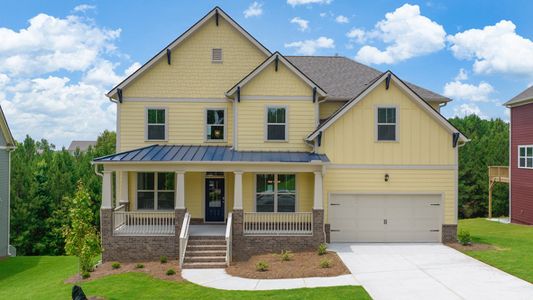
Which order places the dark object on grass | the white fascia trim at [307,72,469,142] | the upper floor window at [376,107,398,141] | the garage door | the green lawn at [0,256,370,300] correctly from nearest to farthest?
1. the dark object on grass
2. the green lawn at [0,256,370,300]
3. the white fascia trim at [307,72,469,142]
4. the upper floor window at [376,107,398,141]
5. the garage door

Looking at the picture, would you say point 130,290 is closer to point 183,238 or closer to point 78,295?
point 78,295

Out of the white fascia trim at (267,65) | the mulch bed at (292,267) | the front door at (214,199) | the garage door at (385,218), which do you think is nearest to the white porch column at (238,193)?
the mulch bed at (292,267)

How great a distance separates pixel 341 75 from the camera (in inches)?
878

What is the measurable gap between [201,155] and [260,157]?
258 centimetres

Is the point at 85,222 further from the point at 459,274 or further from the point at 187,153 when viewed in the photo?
the point at 459,274

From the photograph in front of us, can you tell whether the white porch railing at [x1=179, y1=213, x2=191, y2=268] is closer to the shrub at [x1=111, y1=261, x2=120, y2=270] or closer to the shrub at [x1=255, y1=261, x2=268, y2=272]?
the shrub at [x1=111, y1=261, x2=120, y2=270]

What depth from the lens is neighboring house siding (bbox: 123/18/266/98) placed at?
19891mm

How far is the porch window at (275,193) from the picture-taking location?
1898cm

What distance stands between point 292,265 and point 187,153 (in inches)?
271

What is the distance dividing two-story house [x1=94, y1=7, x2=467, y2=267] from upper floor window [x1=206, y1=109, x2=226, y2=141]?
49 millimetres

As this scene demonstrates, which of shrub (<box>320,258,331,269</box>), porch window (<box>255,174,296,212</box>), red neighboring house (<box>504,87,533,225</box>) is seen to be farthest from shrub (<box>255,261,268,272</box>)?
red neighboring house (<box>504,87,533,225</box>)

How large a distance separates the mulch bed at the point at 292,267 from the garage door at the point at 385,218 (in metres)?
2.48

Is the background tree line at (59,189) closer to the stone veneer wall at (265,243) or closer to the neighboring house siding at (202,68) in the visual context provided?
the neighboring house siding at (202,68)

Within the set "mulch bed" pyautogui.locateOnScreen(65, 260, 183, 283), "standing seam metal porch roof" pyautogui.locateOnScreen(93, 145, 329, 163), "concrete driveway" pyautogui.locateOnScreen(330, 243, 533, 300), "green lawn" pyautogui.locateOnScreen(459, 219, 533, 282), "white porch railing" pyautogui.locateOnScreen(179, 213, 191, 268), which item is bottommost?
"mulch bed" pyautogui.locateOnScreen(65, 260, 183, 283)
